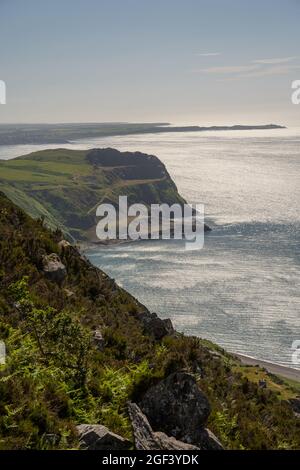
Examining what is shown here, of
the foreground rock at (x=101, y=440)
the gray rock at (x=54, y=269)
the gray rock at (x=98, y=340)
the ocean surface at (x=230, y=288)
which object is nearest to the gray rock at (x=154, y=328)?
the gray rock at (x=98, y=340)

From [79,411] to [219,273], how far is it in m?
142

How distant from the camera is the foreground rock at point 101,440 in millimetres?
11527

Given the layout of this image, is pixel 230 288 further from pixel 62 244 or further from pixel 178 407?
pixel 178 407

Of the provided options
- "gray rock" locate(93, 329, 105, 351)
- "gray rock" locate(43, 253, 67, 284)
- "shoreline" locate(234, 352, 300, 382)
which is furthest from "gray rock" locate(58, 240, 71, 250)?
"shoreline" locate(234, 352, 300, 382)

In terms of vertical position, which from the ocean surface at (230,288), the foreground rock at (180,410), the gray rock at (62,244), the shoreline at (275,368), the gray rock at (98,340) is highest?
the gray rock at (62,244)

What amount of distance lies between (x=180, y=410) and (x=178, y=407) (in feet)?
0.35

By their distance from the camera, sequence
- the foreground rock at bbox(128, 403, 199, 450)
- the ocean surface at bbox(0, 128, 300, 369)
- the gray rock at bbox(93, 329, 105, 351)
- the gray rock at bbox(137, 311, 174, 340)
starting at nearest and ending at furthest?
the foreground rock at bbox(128, 403, 199, 450)
the gray rock at bbox(93, 329, 105, 351)
the gray rock at bbox(137, 311, 174, 340)
the ocean surface at bbox(0, 128, 300, 369)

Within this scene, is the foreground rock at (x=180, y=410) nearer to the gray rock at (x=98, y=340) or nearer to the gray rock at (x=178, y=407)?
the gray rock at (x=178, y=407)

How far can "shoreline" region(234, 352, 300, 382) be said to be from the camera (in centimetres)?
8615

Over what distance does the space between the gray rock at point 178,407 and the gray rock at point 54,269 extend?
14712 mm

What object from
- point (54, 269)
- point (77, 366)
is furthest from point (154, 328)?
point (77, 366)

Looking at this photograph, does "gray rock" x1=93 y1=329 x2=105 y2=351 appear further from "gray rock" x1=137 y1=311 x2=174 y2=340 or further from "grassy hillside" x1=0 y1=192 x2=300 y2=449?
"gray rock" x1=137 y1=311 x2=174 y2=340

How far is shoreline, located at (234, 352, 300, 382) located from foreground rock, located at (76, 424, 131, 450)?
264ft

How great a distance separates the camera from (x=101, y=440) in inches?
459
